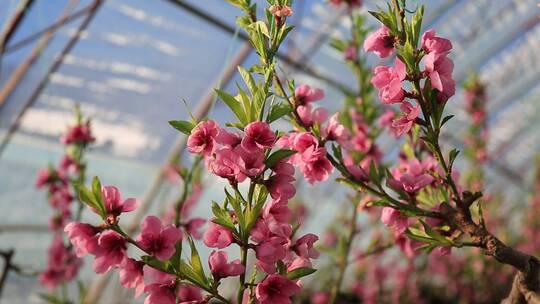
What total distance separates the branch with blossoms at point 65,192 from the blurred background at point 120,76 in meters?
0.61

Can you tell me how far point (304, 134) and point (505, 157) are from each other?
7.26 metres

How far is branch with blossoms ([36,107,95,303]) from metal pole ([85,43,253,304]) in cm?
82

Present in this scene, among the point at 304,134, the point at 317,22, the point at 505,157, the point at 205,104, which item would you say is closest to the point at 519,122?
the point at 505,157

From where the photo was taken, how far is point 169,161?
3279 mm

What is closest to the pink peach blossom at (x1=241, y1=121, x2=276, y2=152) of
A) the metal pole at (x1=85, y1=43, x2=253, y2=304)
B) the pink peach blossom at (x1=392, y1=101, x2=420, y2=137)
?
the pink peach blossom at (x1=392, y1=101, x2=420, y2=137)

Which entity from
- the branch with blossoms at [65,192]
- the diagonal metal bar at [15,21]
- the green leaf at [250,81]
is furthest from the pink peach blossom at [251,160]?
the diagonal metal bar at [15,21]

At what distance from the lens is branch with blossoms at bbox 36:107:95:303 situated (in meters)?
1.52

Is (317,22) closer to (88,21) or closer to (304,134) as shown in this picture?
(88,21)

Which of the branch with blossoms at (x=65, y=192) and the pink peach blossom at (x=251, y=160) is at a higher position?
the pink peach blossom at (x=251, y=160)

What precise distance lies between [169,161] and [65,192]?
1.53m

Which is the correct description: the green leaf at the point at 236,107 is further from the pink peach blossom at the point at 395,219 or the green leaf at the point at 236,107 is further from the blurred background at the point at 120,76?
the blurred background at the point at 120,76

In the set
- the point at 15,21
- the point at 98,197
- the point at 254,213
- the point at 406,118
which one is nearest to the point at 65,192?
the point at 15,21

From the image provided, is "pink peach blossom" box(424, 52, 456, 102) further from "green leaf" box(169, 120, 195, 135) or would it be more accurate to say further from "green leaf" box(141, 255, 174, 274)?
"green leaf" box(141, 255, 174, 274)

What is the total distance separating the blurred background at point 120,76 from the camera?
2.44m
